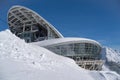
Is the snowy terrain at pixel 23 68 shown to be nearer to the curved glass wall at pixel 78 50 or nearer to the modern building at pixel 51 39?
the curved glass wall at pixel 78 50

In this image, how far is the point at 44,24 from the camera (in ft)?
206

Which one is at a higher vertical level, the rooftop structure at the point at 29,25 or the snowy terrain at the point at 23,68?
the rooftop structure at the point at 29,25

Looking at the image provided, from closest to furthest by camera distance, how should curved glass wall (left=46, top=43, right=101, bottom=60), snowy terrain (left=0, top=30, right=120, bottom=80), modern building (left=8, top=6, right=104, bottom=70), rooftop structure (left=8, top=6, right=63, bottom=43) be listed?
1. snowy terrain (left=0, top=30, right=120, bottom=80)
2. curved glass wall (left=46, top=43, right=101, bottom=60)
3. modern building (left=8, top=6, right=104, bottom=70)
4. rooftop structure (left=8, top=6, right=63, bottom=43)

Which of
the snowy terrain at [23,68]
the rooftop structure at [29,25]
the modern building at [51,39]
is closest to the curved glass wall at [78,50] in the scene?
the modern building at [51,39]

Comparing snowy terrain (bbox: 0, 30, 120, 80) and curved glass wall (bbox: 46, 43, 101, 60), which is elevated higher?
curved glass wall (bbox: 46, 43, 101, 60)

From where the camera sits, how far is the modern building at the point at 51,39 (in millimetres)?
51156

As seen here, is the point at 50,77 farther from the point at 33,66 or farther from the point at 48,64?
the point at 48,64

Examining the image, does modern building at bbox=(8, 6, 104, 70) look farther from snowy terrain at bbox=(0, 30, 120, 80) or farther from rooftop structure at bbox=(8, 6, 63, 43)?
snowy terrain at bbox=(0, 30, 120, 80)

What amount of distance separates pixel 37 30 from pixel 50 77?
50.2 metres

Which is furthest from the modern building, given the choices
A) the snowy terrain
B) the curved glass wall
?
the snowy terrain

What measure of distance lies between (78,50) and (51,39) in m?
6.46

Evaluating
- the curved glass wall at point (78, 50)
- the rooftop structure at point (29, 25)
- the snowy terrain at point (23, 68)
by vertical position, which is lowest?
the snowy terrain at point (23, 68)

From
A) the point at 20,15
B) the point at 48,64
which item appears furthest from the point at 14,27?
the point at 48,64

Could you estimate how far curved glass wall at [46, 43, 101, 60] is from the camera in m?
50.8
